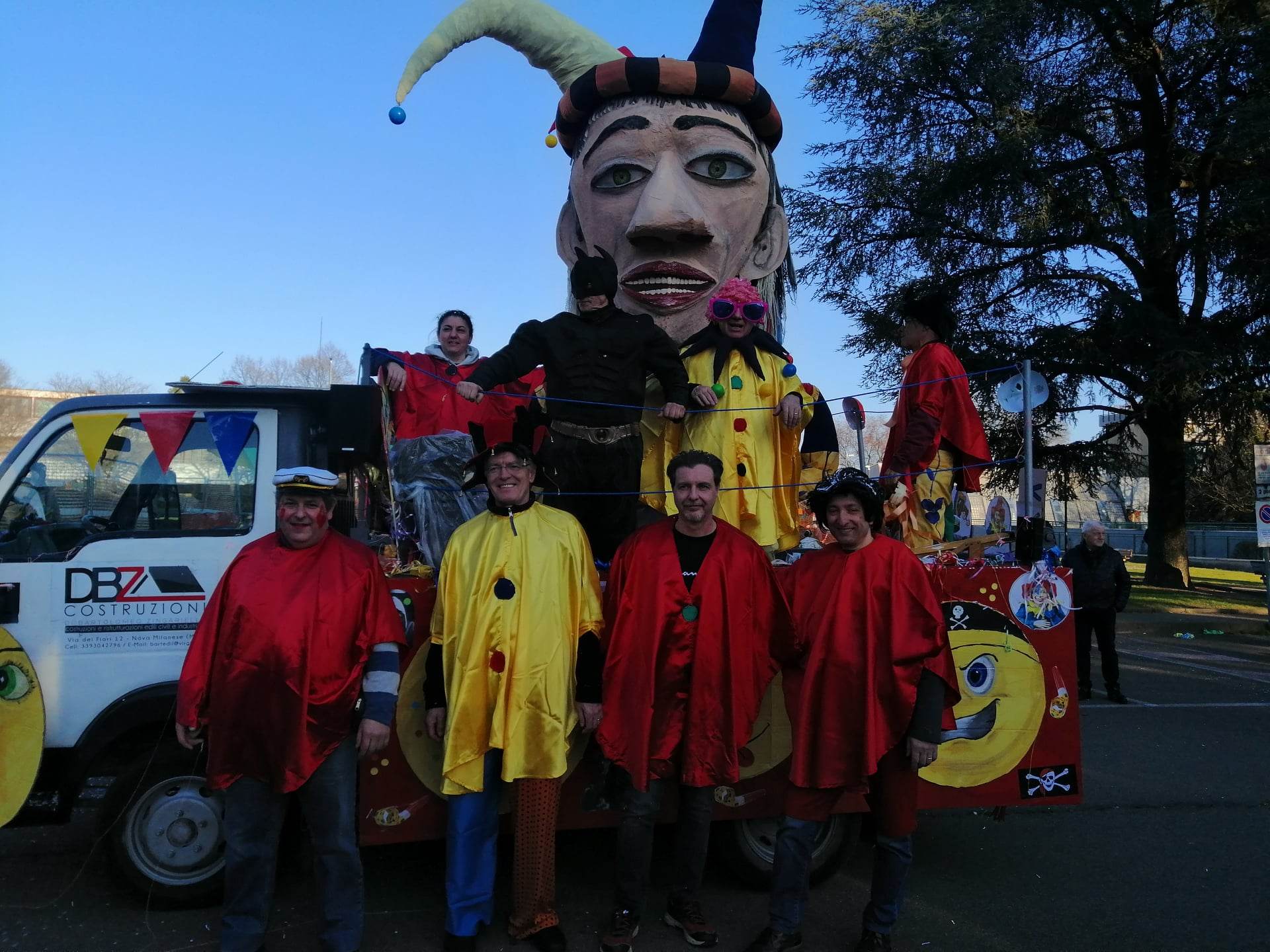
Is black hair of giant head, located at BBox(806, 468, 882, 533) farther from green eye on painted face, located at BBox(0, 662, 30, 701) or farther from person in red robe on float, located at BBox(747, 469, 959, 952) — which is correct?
green eye on painted face, located at BBox(0, 662, 30, 701)

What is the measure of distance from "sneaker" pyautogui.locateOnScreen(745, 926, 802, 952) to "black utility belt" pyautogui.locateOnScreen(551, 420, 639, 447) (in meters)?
2.05

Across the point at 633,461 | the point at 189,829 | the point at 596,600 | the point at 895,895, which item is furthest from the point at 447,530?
the point at 895,895

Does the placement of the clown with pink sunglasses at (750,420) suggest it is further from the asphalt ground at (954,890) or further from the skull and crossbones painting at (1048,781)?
the asphalt ground at (954,890)

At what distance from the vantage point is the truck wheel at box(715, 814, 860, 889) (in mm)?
3816

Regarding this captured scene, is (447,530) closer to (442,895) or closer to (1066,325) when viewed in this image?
(442,895)

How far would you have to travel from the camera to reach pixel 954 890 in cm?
397

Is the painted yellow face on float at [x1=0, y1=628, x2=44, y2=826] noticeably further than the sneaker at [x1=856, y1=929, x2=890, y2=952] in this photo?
Yes

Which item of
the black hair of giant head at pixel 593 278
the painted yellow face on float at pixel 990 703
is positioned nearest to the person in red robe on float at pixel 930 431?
the painted yellow face on float at pixel 990 703

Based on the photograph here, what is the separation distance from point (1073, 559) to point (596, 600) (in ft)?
22.7

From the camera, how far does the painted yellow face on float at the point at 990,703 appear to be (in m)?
3.76

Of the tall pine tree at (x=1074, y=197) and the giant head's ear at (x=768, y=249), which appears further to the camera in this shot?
the tall pine tree at (x=1074, y=197)

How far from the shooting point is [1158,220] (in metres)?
14.4

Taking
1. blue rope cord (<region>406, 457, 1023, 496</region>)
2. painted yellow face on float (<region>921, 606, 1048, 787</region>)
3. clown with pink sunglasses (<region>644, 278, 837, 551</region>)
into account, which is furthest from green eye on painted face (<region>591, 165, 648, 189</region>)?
painted yellow face on float (<region>921, 606, 1048, 787</region>)

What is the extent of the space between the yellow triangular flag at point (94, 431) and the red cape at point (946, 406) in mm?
3379
